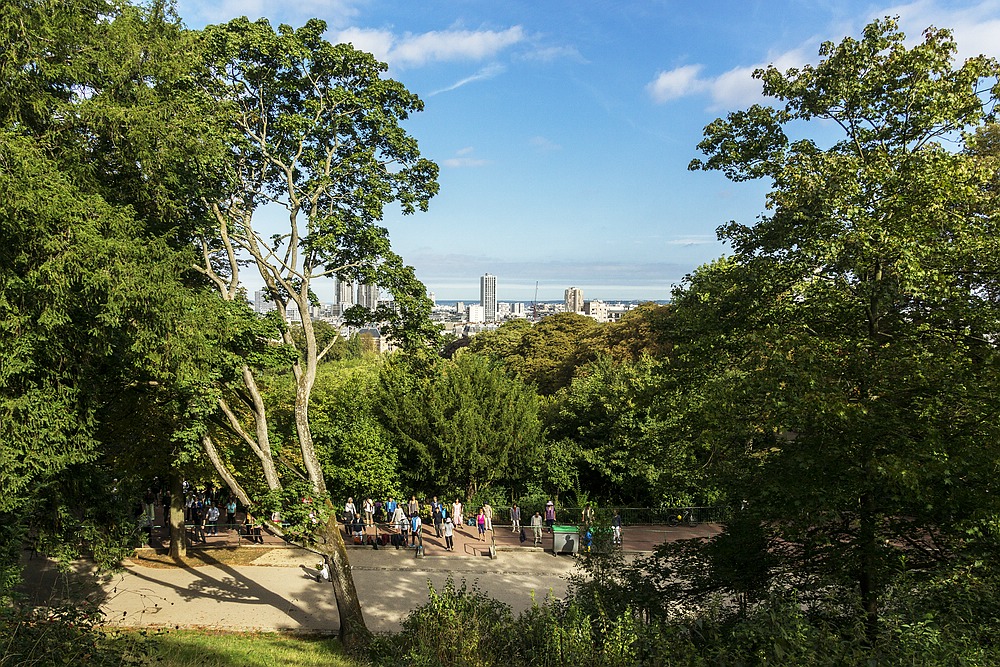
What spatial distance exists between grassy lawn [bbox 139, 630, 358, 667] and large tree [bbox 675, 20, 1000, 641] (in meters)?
7.51

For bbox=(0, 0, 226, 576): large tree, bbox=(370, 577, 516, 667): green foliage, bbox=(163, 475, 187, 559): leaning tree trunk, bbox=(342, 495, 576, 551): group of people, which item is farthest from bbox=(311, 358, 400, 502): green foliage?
bbox=(370, 577, 516, 667): green foliage

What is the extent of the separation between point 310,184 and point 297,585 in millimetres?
10297

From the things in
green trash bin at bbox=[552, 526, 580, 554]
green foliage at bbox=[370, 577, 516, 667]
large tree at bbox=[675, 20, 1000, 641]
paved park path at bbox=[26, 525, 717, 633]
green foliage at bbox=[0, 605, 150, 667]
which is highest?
large tree at bbox=[675, 20, 1000, 641]

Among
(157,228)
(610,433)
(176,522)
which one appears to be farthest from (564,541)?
(157,228)

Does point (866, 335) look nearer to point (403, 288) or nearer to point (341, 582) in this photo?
point (403, 288)

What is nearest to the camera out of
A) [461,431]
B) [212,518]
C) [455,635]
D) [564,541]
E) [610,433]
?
[455,635]

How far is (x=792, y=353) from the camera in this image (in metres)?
7.79

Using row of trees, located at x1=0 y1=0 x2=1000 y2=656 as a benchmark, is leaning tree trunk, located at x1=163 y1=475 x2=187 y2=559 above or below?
below

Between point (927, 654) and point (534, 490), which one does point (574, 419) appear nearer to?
point (534, 490)

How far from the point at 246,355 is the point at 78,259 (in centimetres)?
325

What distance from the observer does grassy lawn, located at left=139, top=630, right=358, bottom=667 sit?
8562mm

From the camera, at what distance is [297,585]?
15.5 m

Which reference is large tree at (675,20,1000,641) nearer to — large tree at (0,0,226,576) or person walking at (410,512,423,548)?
large tree at (0,0,226,576)

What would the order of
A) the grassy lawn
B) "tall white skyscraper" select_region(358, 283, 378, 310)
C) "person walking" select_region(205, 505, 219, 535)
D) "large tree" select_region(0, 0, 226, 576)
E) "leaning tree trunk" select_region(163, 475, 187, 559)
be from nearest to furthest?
"large tree" select_region(0, 0, 226, 576), the grassy lawn, "tall white skyscraper" select_region(358, 283, 378, 310), "leaning tree trunk" select_region(163, 475, 187, 559), "person walking" select_region(205, 505, 219, 535)
